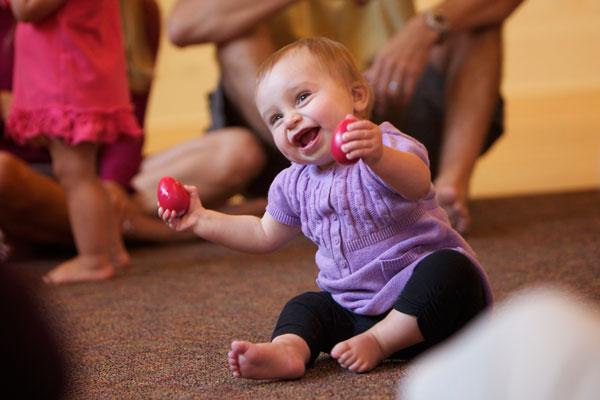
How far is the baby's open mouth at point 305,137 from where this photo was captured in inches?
31.9

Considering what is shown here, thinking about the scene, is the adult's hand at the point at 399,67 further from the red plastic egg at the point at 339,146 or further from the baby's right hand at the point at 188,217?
the red plastic egg at the point at 339,146

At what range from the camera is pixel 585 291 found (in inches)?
38.8

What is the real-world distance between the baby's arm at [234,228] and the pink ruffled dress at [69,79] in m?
0.50

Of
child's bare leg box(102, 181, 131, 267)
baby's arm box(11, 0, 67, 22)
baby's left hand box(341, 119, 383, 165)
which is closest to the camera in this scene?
baby's left hand box(341, 119, 383, 165)

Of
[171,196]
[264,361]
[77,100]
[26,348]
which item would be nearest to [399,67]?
[77,100]

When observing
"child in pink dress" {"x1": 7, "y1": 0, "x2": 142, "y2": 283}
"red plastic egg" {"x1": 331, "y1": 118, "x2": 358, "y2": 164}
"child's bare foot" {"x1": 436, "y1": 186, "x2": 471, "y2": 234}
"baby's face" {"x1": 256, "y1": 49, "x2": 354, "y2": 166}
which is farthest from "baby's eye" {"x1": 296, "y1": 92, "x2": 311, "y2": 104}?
"child's bare foot" {"x1": 436, "y1": 186, "x2": 471, "y2": 234}

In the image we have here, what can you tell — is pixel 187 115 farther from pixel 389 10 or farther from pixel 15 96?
pixel 15 96

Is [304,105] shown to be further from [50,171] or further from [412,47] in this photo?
[50,171]

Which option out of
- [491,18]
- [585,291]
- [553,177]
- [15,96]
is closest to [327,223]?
[585,291]

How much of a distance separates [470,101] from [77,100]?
2.22 ft

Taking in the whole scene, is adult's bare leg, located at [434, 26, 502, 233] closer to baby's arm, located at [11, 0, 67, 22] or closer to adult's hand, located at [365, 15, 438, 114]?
adult's hand, located at [365, 15, 438, 114]

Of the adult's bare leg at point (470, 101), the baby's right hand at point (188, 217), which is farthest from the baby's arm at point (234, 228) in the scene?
the adult's bare leg at point (470, 101)

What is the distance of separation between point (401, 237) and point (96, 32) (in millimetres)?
719

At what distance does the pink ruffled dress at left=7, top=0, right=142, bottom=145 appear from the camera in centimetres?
133
